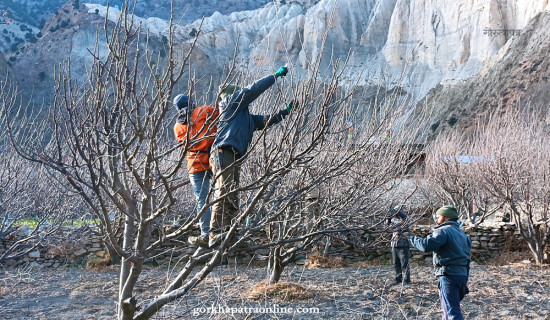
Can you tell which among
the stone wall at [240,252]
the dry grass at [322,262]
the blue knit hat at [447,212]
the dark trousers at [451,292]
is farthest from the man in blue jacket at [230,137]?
the stone wall at [240,252]

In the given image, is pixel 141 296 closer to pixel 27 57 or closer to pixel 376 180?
pixel 376 180

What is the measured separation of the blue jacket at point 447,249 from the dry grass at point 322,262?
21.4 ft

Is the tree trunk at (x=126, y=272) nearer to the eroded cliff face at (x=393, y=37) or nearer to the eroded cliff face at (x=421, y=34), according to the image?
the eroded cliff face at (x=393, y=37)

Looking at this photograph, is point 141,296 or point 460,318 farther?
point 141,296

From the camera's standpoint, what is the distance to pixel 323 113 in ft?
8.54

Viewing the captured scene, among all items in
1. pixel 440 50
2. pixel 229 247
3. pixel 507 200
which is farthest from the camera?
pixel 440 50

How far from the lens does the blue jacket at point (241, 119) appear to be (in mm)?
3125

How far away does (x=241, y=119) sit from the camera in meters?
3.35

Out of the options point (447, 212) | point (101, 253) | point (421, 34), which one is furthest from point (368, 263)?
point (421, 34)

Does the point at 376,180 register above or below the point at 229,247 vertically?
above

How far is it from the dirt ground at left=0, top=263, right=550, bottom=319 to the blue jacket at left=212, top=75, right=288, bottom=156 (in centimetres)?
234

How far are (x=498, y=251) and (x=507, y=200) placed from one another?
298 centimetres

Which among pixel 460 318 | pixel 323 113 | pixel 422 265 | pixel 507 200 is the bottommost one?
pixel 422 265

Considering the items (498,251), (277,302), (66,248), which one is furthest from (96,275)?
(498,251)
